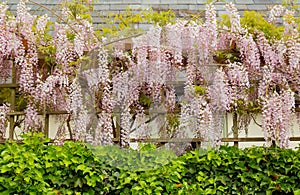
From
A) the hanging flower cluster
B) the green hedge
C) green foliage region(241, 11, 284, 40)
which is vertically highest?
green foliage region(241, 11, 284, 40)

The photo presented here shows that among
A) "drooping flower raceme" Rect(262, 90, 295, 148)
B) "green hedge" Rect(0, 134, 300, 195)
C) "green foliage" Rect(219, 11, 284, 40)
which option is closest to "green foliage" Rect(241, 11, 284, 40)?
"green foliage" Rect(219, 11, 284, 40)

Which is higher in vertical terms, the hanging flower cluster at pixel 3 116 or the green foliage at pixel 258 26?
the green foliage at pixel 258 26

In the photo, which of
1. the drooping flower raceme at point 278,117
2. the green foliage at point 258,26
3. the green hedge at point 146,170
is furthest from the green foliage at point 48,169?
the green foliage at point 258,26

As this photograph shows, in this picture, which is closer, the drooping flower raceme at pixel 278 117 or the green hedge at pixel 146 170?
the green hedge at pixel 146 170

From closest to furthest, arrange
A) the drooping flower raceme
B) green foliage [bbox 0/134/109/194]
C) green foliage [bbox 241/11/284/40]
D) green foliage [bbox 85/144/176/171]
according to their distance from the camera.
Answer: green foliage [bbox 0/134/109/194], green foliage [bbox 85/144/176/171], the drooping flower raceme, green foliage [bbox 241/11/284/40]

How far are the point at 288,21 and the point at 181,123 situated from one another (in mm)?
1218

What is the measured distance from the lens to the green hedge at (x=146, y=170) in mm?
3234

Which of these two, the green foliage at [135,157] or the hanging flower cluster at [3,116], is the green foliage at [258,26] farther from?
the hanging flower cluster at [3,116]

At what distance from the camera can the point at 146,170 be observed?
333 centimetres

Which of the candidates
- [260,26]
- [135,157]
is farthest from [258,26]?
[135,157]

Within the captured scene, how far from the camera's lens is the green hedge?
3.23 metres

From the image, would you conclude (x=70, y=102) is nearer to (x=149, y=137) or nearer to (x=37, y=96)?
(x=37, y=96)

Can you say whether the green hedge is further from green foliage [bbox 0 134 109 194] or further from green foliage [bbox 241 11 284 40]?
green foliage [bbox 241 11 284 40]

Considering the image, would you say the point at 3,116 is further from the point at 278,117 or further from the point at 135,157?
the point at 278,117
